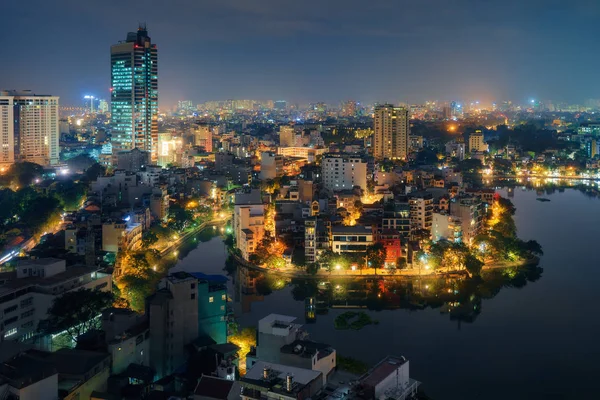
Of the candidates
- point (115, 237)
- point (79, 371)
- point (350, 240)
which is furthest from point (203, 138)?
point (79, 371)

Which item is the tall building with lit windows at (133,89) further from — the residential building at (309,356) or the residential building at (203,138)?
the residential building at (309,356)

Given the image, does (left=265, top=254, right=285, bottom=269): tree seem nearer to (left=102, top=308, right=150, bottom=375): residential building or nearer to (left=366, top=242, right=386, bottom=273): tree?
(left=366, top=242, right=386, bottom=273): tree

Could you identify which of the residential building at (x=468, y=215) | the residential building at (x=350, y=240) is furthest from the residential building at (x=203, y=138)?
the residential building at (x=350, y=240)

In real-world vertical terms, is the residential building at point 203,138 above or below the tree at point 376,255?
above

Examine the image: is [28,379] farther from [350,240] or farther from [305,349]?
[350,240]

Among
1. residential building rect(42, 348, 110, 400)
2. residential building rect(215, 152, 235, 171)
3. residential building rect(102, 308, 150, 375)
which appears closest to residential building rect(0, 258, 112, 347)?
residential building rect(102, 308, 150, 375)
